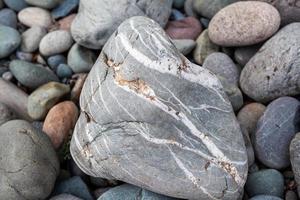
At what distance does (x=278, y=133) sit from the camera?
2.50 m

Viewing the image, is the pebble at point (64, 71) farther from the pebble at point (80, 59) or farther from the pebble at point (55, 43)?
the pebble at point (55, 43)

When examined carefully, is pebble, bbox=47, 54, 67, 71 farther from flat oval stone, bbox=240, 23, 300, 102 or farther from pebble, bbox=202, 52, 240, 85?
flat oval stone, bbox=240, 23, 300, 102

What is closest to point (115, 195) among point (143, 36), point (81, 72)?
point (143, 36)

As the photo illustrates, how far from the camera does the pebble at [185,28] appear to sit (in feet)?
10.5

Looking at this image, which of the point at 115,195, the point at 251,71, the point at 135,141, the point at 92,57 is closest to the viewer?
the point at 135,141

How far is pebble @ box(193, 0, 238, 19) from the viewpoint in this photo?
3139 millimetres

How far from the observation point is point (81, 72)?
318 cm

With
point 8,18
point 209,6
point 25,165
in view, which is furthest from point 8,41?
point 209,6

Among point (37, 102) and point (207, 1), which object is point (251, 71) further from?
point (37, 102)

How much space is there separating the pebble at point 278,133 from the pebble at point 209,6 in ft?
3.05

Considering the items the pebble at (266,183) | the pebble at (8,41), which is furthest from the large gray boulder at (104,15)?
the pebble at (266,183)

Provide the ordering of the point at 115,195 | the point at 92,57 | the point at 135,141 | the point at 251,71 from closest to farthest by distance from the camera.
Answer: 1. the point at 135,141
2. the point at 115,195
3. the point at 251,71
4. the point at 92,57

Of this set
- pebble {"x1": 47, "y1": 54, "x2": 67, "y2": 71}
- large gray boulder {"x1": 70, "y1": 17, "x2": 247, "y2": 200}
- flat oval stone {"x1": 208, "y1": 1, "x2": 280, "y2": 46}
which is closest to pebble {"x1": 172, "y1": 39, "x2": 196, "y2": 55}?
flat oval stone {"x1": 208, "y1": 1, "x2": 280, "y2": 46}

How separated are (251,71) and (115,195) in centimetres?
113
